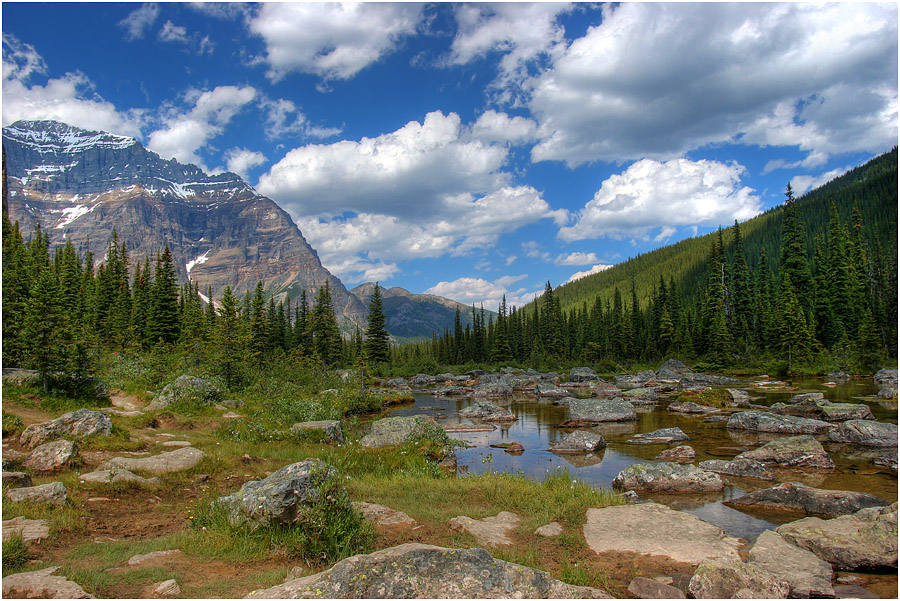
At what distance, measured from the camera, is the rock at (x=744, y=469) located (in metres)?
14.0

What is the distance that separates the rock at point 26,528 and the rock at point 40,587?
5.17ft

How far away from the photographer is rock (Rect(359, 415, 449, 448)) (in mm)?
16875

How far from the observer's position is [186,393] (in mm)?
21281

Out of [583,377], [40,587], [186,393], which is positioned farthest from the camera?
[583,377]

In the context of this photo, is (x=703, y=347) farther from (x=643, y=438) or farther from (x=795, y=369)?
(x=643, y=438)

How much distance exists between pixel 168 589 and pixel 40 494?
4.99 meters

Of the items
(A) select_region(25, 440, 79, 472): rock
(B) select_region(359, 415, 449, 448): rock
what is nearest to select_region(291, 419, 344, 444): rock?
(B) select_region(359, 415, 449, 448): rock

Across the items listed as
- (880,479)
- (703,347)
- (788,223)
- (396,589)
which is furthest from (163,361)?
(788,223)

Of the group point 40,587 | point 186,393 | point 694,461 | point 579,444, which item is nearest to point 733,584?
point 40,587

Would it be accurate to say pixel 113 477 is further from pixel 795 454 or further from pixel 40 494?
pixel 795 454

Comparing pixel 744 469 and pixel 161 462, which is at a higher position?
pixel 161 462

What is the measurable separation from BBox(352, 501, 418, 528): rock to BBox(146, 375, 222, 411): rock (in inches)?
582

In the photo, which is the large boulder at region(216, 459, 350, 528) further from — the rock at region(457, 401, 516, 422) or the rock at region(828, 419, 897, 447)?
the rock at region(457, 401, 516, 422)

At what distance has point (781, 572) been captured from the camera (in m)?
6.94
